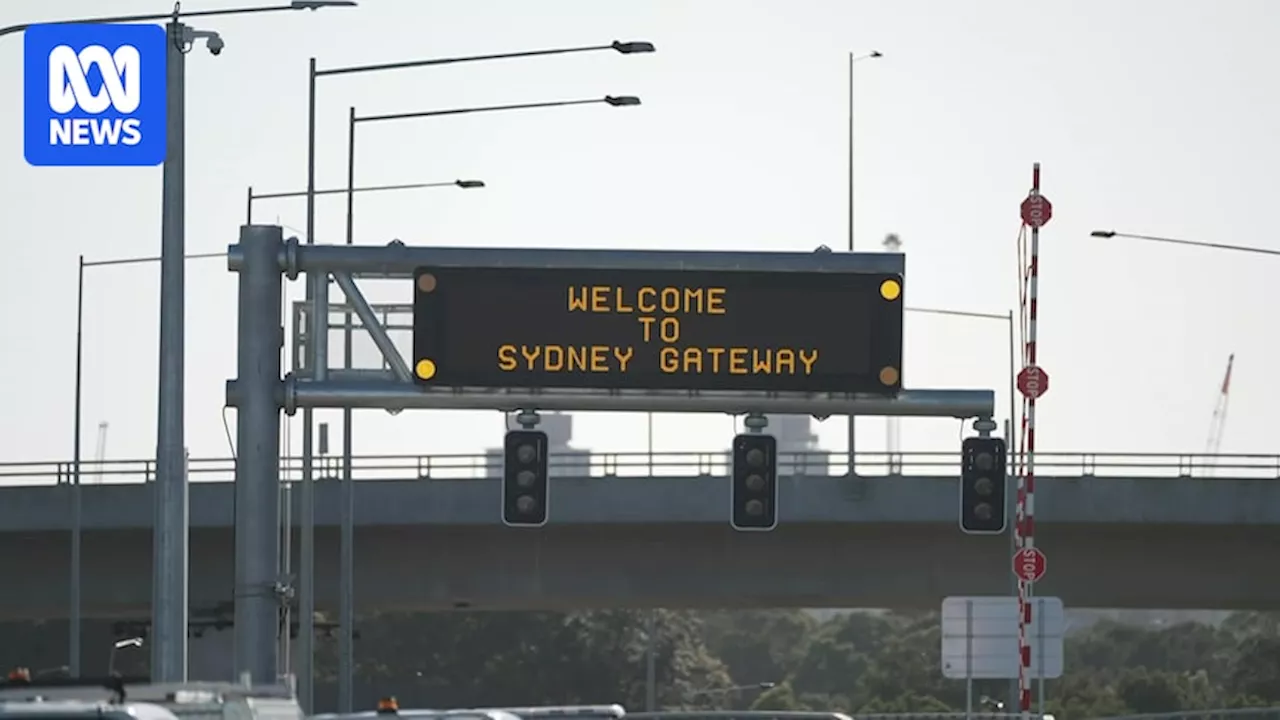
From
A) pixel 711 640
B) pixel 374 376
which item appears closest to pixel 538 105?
pixel 374 376

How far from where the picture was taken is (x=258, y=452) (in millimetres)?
28656

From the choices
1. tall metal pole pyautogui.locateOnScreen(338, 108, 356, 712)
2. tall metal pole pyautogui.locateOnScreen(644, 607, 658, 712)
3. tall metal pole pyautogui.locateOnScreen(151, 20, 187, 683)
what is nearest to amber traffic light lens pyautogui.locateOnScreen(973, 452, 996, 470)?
tall metal pole pyautogui.locateOnScreen(151, 20, 187, 683)

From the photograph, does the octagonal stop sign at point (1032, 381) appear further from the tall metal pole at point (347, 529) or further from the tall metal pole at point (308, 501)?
the tall metal pole at point (347, 529)

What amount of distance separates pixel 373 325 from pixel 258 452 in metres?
1.45

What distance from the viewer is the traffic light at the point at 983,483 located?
103ft

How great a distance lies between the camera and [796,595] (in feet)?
197

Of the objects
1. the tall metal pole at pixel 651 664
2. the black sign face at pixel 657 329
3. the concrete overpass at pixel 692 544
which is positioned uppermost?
the black sign face at pixel 657 329

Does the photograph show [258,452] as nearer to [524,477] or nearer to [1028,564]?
[524,477]

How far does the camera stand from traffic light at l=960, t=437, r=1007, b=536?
31.4 metres

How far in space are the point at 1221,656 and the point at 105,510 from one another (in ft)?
345

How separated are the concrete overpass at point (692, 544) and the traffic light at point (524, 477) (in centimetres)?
2693

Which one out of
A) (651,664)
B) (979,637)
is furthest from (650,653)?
(979,637)

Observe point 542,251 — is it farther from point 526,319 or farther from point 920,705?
point 920,705

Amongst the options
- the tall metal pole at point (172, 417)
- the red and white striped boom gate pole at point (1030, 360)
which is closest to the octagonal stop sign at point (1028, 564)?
the red and white striped boom gate pole at point (1030, 360)
